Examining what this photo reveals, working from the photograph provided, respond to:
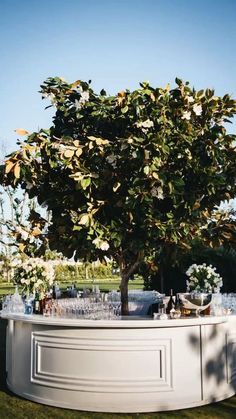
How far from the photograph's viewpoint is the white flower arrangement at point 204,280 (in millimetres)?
5930

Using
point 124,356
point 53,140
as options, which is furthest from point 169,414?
point 53,140

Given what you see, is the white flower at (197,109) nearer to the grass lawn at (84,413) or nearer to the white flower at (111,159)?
the white flower at (111,159)

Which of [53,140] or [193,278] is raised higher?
[53,140]

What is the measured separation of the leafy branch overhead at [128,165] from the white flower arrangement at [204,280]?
0.64 m

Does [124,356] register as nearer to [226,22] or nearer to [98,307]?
[98,307]

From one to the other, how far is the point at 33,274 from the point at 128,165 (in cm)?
183

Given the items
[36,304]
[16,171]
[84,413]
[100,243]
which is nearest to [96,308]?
[36,304]

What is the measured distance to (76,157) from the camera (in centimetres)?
497

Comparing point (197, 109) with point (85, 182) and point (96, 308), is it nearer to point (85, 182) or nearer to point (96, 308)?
point (85, 182)

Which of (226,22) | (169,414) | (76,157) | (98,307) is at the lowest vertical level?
(169,414)

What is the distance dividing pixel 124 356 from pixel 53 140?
2.63 metres

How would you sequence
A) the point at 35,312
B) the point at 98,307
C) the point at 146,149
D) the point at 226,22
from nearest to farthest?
the point at 146,149
the point at 98,307
the point at 35,312
the point at 226,22

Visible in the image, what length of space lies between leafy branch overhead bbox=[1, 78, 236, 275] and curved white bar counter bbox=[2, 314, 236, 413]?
0.92 metres

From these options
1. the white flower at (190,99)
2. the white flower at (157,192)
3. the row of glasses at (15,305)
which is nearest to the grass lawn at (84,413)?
the row of glasses at (15,305)
